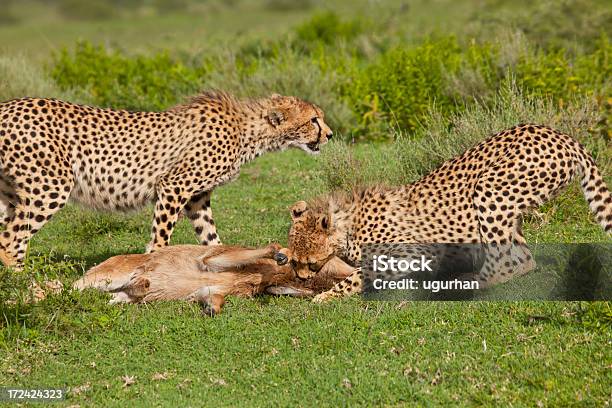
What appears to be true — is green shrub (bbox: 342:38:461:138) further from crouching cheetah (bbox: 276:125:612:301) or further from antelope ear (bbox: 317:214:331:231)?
antelope ear (bbox: 317:214:331:231)

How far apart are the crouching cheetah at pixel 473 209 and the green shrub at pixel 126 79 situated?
660cm

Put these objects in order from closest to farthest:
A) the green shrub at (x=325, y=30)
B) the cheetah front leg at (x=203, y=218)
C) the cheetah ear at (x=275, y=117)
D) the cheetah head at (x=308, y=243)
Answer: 1. the cheetah head at (x=308, y=243)
2. the cheetah front leg at (x=203, y=218)
3. the cheetah ear at (x=275, y=117)
4. the green shrub at (x=325, y=30)

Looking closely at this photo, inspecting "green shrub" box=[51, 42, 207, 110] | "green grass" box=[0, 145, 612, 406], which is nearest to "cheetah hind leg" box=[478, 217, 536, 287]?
"green grass" box=[0, 145, 612, 406]

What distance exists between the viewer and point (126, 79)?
45.2 ft

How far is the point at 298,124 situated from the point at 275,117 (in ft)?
0.67

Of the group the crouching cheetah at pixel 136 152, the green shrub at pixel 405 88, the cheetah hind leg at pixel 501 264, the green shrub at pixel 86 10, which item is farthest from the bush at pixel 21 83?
the green shrub at pixel 86 10

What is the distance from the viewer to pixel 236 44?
1922 centimetres

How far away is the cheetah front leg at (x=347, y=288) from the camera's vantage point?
20.7 ft

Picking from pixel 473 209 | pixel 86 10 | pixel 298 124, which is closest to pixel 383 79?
pixel 298 124

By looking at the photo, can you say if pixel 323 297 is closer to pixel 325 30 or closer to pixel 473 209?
pixel 473 209

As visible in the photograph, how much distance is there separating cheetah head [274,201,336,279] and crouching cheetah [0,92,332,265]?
3.91 feet

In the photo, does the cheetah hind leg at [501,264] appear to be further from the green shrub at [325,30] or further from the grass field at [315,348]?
the green shrub at [325,30]

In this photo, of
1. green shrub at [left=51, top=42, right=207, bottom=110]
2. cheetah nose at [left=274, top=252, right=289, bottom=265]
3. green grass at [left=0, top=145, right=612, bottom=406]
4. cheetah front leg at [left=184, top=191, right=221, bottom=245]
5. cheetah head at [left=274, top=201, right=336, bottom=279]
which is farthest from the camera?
green shrub at [left=51, top=42, right=207, bottom=110]

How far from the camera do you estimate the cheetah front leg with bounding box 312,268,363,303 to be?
630cm
